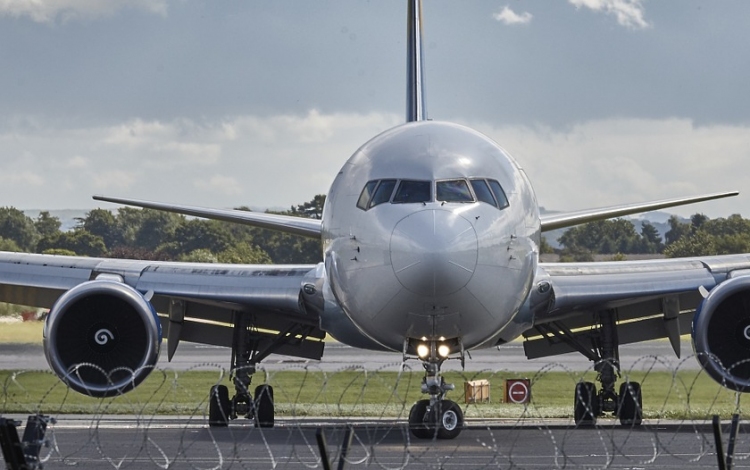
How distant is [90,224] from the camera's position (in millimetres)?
72000

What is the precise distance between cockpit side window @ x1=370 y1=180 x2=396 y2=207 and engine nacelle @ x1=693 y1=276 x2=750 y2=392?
4.56 metres

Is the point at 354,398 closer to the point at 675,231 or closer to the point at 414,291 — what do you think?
the point at 414,291

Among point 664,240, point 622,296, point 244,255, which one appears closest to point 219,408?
point 622,296

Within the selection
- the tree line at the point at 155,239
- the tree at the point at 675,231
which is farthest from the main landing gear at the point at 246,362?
the tree at the point at 675,231

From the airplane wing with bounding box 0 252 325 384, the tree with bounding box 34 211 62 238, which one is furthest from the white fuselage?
the tree with bounding box 34 211 62 238

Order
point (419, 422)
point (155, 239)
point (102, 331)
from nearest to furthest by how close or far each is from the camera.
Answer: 1. point (419, 422)
2. point (102, 331)
3. point (155, 239)

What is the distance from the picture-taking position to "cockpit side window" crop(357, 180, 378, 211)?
15.1 metres

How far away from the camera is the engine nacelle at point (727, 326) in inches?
667

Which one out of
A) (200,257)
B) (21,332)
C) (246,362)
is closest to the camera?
(246,362)

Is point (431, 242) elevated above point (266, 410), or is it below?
above

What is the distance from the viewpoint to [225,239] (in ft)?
209

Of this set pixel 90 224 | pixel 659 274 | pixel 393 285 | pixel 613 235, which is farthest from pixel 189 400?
pixel 90 224

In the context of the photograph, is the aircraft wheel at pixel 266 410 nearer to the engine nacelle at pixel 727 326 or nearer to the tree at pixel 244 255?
the engine nacelle at pixel 727 326

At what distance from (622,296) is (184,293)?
19.3ft
